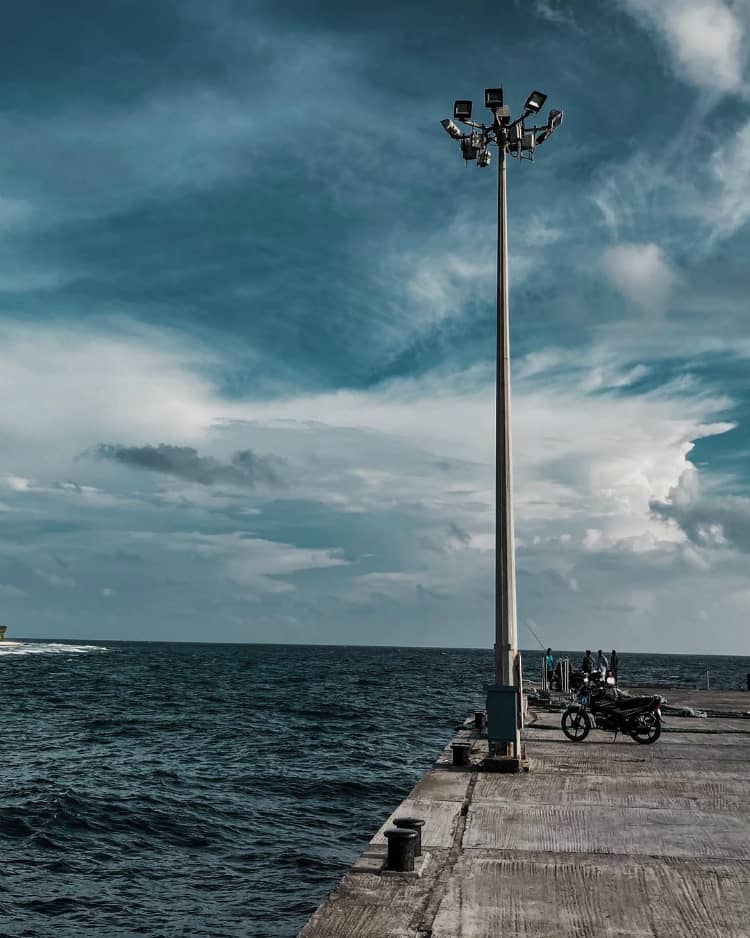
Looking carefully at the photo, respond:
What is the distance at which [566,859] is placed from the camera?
30.3 feet

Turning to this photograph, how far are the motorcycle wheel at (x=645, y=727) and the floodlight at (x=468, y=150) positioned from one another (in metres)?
11.2

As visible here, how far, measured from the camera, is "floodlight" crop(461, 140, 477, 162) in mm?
15750

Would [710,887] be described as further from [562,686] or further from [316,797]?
[562,686]

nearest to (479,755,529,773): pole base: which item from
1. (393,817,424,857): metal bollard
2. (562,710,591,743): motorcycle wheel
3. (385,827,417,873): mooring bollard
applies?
(562,710,591,743): motorcycle wheel

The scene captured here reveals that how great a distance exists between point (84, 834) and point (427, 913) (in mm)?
11884

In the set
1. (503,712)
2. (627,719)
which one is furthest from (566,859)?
(627,719)

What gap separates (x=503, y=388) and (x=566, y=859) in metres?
7.98

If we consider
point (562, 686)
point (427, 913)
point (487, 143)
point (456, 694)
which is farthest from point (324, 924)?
point (456, 694)

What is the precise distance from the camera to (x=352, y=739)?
31.5 m

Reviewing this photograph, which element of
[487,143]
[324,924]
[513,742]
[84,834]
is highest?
Result: [487,143]

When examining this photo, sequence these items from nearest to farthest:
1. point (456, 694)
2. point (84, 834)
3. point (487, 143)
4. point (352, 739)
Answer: point (487, 143)
point (84, 834)
point (352, 739)
point (456, 694)

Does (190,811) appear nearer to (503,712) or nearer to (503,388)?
(503,712)

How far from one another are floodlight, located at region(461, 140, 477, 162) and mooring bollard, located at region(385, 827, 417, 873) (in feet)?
37.8

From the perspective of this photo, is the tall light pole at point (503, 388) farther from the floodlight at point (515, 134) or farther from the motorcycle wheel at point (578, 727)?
the motorcycle wheel at point (578, 727)
